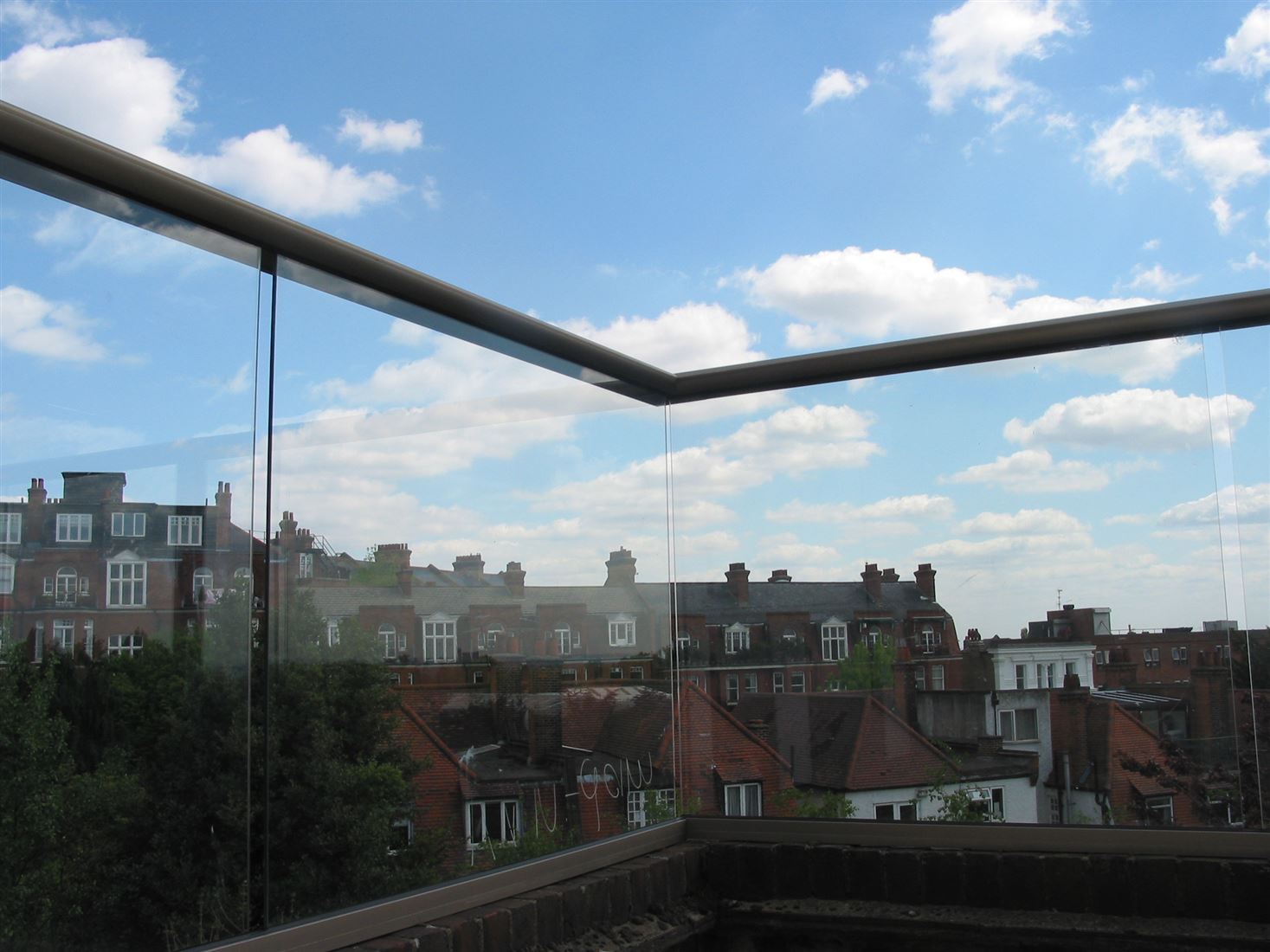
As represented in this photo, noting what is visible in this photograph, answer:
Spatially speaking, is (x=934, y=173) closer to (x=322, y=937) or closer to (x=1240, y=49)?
(x=1240, y=49)

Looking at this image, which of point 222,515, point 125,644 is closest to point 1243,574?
point 222,515

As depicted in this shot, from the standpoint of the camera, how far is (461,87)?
307 inches

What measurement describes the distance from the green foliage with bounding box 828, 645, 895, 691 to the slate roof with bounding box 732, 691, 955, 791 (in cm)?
3

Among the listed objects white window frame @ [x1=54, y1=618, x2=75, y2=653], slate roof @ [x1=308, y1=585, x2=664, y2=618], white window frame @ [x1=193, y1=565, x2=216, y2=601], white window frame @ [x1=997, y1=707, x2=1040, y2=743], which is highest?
white window frame @ [x1=193, y1=565, x2=216, y2=601]

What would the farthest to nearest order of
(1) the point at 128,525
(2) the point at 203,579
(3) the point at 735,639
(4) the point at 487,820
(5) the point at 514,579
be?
(3) the point at 735,639, (5) the point at 514,579, (4) the point at 487,820, (2) the point at 203,579, (1) the point at 128,525

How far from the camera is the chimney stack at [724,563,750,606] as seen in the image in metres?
3.20

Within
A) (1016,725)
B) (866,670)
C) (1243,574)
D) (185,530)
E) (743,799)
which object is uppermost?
(185,530)

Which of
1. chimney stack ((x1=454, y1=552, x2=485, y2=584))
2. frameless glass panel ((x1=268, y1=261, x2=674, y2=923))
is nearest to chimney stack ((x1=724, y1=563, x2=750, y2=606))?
frameless glass panel ((x1=268, y1=261, x2=674, y2=923))

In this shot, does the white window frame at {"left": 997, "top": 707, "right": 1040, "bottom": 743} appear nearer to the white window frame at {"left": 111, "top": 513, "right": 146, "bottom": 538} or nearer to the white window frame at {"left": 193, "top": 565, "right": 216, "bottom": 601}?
the white window frame at {"left": 193, "top": 565, "right": 216, "bottom": 601}

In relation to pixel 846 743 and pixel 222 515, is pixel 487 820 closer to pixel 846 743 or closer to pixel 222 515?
pixel 222 515

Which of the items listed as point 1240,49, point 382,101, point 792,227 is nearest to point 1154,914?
point 1240,49

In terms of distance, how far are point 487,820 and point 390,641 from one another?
56 centimetres

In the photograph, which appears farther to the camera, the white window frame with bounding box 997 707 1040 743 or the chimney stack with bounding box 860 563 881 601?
the chimney stack with bounding box 860 563 881 601

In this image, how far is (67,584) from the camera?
1.55 m
